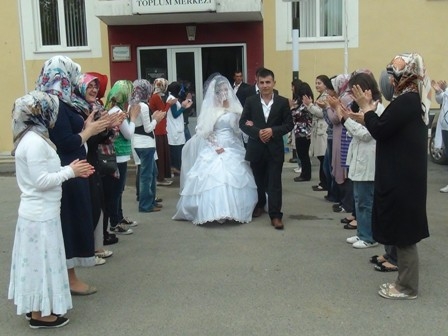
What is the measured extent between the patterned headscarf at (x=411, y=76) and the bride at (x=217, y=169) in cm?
292

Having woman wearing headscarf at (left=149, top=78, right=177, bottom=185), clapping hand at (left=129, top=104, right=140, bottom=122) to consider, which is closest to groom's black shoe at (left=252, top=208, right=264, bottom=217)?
clapping hand at (left=129, top=104, right=140, bottom=122)

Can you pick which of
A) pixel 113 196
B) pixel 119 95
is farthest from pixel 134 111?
pixel 113 196

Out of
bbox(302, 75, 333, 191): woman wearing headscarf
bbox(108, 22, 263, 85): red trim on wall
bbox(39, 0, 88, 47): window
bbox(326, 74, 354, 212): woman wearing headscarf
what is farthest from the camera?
bbox(39, 0, 88, 47): window

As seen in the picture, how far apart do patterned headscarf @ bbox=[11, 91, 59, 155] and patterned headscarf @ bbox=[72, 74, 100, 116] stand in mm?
604

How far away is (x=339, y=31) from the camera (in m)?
12.9

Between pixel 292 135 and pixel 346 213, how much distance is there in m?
3.37

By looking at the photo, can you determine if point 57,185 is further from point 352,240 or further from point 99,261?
point 352,240

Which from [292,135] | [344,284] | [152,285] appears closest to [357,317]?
[344,284]

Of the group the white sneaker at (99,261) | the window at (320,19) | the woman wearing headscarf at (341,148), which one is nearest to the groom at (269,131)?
the woman wearing headscarf at (341,148)

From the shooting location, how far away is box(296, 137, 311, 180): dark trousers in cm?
923

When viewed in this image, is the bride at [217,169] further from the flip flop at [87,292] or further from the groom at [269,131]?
the flip flop at [87,292]

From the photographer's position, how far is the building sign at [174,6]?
11.0m

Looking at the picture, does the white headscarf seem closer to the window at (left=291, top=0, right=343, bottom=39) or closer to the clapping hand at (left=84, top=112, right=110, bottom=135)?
the clapping hand at (left=84, top=112, right=110, bottom=135)

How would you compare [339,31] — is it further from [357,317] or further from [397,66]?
[357,317]
